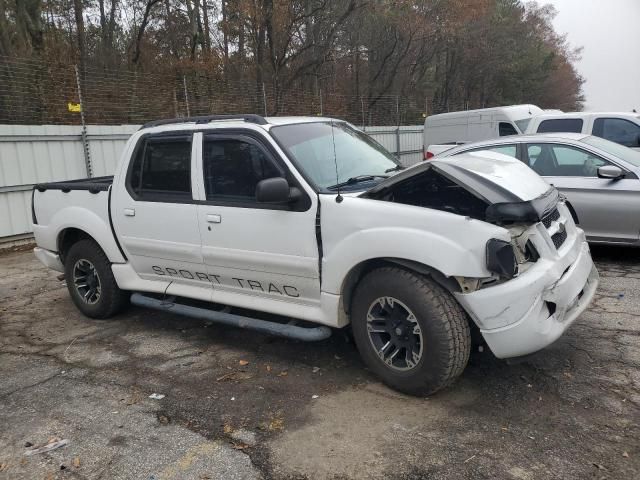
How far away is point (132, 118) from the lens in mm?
11844

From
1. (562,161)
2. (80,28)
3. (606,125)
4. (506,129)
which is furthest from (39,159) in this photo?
(80,28)

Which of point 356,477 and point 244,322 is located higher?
point 244,322

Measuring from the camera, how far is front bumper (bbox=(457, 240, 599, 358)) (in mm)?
3160

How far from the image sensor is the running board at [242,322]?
391cm

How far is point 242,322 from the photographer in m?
4.29

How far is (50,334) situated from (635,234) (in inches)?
245

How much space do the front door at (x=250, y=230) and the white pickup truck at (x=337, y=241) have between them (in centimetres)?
1

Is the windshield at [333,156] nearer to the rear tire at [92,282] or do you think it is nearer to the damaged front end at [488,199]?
the damaged front end at [488,199]

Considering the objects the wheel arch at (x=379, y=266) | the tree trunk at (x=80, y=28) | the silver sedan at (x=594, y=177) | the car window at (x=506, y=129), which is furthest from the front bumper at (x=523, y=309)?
the tree trunk at (x=80, y=28)

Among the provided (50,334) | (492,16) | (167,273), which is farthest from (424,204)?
(492,16)

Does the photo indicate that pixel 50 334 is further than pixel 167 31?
No

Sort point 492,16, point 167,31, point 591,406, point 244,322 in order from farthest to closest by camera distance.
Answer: point 492,16, point 167,31, point 244,322, point 591,406

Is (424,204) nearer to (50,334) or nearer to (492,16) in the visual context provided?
(50,334)

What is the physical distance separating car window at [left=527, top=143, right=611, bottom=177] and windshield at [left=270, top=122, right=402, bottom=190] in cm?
286
